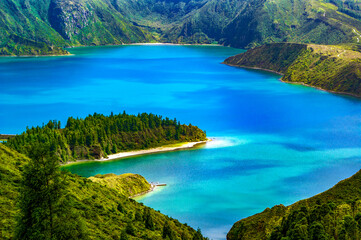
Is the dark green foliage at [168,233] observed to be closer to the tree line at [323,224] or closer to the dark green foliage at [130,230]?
the dark green foliage at [130,230]

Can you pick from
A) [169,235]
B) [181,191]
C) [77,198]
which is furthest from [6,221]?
[181,191]

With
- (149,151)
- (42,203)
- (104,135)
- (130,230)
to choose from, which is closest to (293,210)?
(130,230)

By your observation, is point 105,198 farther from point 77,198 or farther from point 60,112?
point 60,112

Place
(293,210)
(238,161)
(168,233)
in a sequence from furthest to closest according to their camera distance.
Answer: (238,161) < (293,210) < (168,233)

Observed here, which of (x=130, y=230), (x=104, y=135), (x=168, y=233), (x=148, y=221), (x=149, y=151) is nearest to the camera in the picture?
(x=130, y=230)

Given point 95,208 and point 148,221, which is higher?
point 95,208

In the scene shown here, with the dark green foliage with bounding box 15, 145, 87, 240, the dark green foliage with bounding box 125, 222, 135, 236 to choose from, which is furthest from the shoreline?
the dark green foliage with bounding box 15, 145, 87, 240

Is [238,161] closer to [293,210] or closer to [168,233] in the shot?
[293,210]
